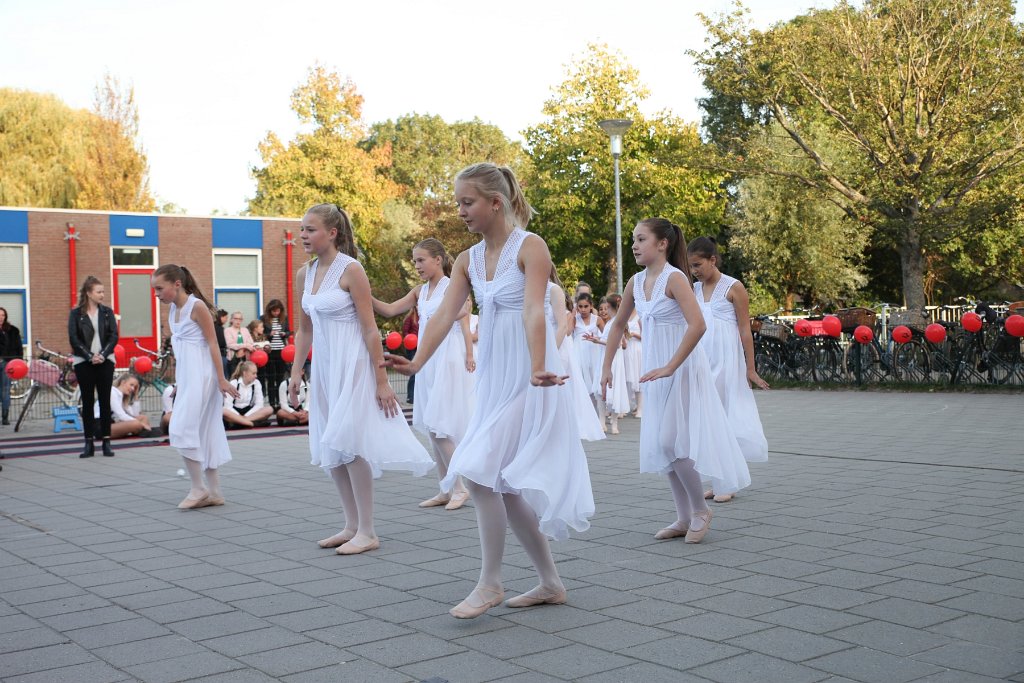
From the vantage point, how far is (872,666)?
12.8 ft

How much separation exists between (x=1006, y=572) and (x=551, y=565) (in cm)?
233

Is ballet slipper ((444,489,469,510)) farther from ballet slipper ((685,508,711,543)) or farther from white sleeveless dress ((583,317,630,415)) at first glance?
white sleeveless dress ((583,317,630,415))

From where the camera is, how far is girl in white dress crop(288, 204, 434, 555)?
635 cm

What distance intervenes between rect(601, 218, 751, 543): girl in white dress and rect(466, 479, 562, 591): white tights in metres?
1.66

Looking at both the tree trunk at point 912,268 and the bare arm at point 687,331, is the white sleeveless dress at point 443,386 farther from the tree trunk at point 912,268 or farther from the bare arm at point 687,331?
the tree trunk at point 912,268

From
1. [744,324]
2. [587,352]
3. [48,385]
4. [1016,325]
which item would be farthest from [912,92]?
[744,324]

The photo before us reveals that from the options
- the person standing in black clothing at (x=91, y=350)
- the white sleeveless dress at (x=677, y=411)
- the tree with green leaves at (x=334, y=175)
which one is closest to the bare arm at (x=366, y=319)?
the white sleeveless dress at (x=677, y=411)

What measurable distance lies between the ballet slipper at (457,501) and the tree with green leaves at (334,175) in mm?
41870

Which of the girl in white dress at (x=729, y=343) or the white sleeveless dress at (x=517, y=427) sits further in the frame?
the girl in white dress at (x=729, y=343)

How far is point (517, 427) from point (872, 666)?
177 centimetres

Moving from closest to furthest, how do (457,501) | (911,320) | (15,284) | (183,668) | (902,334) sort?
(183,668)
(457,501)
(902,334)
(911,320)
(15,284)

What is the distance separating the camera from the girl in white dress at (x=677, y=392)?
21.0ft

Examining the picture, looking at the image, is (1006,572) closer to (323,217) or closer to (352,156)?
(323,217)

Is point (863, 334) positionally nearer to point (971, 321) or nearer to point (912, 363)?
point (912, 363)
